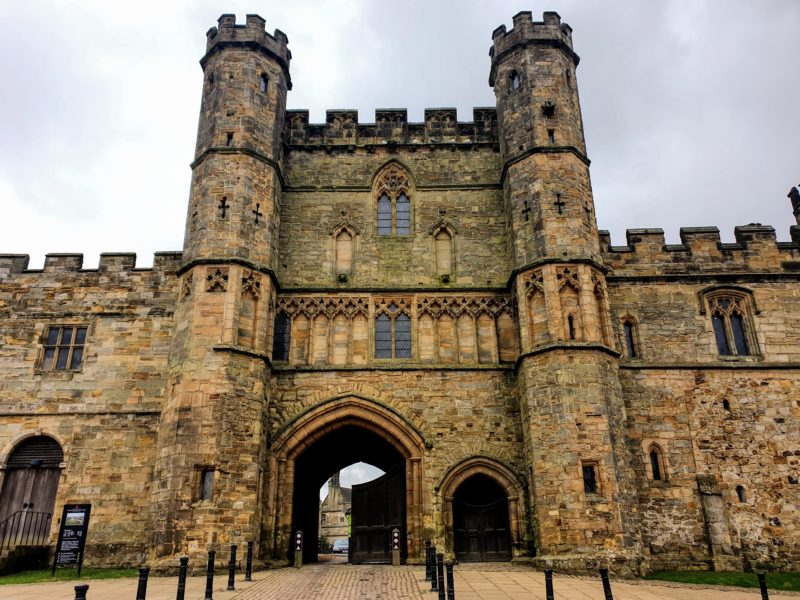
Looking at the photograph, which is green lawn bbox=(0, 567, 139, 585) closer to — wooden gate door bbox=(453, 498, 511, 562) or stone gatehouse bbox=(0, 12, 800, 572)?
stone gatehouse bbox=(0, 12, 800, 572)

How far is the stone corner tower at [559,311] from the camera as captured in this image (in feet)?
44.2

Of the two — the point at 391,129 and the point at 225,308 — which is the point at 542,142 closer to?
the point at 391,129

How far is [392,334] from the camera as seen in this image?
16719mm

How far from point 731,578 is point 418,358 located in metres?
8.15

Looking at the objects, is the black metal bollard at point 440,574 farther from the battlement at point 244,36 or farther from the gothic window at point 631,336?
the battlement at point 244,36

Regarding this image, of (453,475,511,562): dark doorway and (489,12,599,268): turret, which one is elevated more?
(489,12,599,268): turret

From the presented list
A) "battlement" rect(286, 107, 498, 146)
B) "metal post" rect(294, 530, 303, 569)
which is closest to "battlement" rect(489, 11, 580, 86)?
"battlement" rect(286, 107, 498, 146)

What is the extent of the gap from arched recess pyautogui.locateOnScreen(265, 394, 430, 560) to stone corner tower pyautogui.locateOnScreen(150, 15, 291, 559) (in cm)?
63

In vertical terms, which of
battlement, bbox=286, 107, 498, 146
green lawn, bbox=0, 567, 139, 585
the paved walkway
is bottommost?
the paved walkway

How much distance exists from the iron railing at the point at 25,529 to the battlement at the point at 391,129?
11.7m

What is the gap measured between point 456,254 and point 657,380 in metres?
5.96

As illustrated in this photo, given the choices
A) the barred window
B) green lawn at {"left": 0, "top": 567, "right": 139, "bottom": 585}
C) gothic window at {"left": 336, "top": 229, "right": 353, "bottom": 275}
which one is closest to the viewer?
green lawn at {"left": 0, "top": 567, "right": 139, "bottom": 585}

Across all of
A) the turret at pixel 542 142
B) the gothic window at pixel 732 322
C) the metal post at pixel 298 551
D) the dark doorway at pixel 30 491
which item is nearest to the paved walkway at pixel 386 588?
the metal post at pixel 298 551

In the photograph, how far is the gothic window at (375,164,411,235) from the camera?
18203 millimetres
